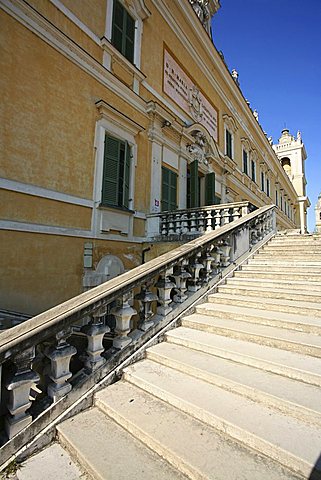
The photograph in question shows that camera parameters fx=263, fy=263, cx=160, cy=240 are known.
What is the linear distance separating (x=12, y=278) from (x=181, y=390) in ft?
12.3

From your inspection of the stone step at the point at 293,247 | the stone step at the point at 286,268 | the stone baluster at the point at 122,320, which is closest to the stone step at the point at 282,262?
the stone step at the point at 286,268

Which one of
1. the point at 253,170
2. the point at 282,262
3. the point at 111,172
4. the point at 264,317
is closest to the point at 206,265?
the point at 264,317

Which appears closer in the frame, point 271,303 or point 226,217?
point 271,303

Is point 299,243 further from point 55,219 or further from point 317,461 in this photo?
point 55,219

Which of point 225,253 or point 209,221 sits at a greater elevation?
point 209,221

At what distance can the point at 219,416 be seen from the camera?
1868 mm

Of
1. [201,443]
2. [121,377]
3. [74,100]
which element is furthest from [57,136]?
[201,443]

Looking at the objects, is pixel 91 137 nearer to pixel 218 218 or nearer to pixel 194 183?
pixel 218 218

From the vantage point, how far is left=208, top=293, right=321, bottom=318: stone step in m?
3.19

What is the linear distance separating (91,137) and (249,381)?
6.08m

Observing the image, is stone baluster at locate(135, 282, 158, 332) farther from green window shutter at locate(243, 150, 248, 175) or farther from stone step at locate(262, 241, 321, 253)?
green window shutter at locate(243, 150, 248, 175)

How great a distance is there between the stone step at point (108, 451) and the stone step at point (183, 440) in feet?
0.14

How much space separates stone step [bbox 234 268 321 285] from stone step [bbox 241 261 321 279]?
8cm

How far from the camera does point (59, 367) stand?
2148 millimetres
